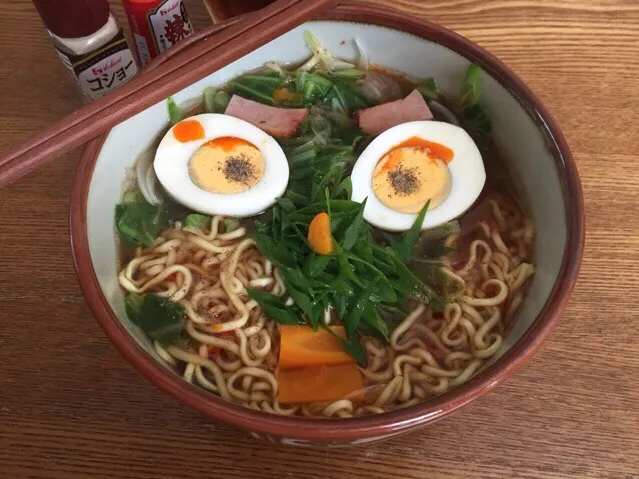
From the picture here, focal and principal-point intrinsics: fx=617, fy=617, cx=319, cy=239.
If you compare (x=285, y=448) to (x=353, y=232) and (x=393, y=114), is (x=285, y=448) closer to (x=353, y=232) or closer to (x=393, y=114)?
(x=353, y=232)

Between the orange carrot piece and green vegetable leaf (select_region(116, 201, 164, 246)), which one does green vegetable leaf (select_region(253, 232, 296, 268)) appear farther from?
green vegetable leaf (select_region(116, 201, 164, 246))

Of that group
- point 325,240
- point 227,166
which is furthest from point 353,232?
point 227,166

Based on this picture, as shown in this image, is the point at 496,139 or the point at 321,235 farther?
the point at 496,139

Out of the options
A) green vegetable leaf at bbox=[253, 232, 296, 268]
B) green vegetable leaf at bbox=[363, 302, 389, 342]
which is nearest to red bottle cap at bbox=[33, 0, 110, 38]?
green vegetable leaf at bbox=[253, 232, 296, 268]

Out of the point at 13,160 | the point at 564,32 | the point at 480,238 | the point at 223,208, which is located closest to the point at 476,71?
the point at 480,238

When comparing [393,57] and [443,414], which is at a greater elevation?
[393,57]

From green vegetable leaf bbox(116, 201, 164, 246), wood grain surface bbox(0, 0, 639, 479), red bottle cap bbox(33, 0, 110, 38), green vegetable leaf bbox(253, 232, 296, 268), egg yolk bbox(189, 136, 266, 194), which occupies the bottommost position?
wood grain surface bbox(0, 0, 639, 479)

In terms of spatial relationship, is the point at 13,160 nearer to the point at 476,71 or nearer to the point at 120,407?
the point at 120,407
